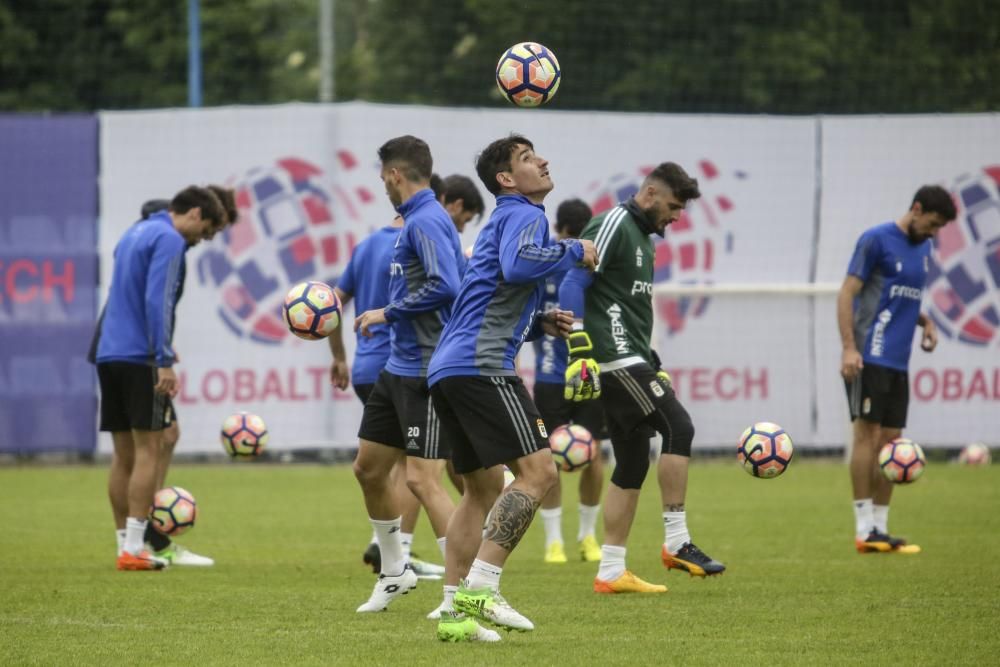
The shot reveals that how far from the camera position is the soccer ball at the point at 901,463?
10.9 metres

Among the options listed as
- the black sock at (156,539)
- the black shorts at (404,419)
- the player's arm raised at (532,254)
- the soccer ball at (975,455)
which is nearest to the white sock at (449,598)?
the black shorts at (404,419)

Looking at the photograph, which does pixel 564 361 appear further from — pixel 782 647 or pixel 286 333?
pixel 286 333

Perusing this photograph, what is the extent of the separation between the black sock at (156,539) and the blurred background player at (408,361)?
2875mm

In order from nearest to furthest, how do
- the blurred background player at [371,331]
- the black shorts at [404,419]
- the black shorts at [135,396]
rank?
the black shorts at [404,419] < the blurred background player at [371,331] < the black shorts at [135,396]

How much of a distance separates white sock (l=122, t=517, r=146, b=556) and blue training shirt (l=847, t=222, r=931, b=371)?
5084 millimetres

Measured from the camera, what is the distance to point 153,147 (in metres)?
18.0

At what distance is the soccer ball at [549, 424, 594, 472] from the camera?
10797mm

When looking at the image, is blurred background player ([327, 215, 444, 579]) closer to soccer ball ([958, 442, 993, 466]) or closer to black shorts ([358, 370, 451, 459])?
black shorts ([358, 370, 451, 459])

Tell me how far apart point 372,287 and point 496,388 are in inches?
105

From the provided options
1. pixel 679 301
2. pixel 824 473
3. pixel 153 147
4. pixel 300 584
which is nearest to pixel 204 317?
pixel 153 147

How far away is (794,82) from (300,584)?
57.5 feet

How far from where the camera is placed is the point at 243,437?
1077 centimetres

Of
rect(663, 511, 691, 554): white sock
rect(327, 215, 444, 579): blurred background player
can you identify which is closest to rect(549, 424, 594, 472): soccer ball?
rect(327, 215, 444, 579): blurred background player

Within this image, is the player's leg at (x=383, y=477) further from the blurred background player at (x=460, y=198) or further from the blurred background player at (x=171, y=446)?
the blurred background player at (x=171, y=446)
